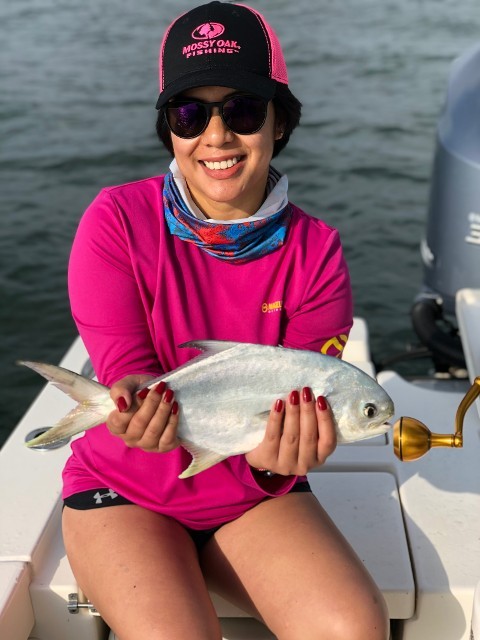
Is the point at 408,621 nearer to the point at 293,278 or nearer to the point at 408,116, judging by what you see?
the point at 293,278

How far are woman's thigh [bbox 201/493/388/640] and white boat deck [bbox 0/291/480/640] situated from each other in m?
0.16

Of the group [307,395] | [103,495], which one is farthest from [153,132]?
[307,395]

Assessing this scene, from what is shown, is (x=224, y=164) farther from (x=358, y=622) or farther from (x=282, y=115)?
(x=358, y=622)

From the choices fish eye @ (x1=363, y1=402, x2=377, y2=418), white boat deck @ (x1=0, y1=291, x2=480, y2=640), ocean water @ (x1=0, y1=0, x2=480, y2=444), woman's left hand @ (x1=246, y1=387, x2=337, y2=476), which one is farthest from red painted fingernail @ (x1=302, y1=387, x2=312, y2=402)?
ocean water @ (x1=0, y1=0, x2=480, y2=444)

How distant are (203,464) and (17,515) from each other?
0.91 meters

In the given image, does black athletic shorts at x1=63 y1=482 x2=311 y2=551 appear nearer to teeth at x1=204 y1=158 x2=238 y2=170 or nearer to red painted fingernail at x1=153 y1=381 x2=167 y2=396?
red painted fingernail at x1=153 y1=381 x2=167 y2=396

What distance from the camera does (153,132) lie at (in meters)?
10.1

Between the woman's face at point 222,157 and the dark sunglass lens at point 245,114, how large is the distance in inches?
0.6

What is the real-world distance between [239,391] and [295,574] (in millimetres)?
524

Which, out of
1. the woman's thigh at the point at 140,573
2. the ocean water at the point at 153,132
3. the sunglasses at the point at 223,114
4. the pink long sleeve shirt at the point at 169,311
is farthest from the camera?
the ocean water at the point at 153,132

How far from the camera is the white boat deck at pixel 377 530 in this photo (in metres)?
2.39

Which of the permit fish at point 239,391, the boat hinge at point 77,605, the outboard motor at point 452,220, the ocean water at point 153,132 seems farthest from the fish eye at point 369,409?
the ocean water at point 153,132

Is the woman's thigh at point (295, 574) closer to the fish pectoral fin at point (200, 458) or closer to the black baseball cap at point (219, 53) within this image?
the fish pectoral fin at point (200, 458)

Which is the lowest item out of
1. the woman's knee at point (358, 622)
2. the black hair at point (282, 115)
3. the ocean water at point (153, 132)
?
the ocean water at point (153, 132)
